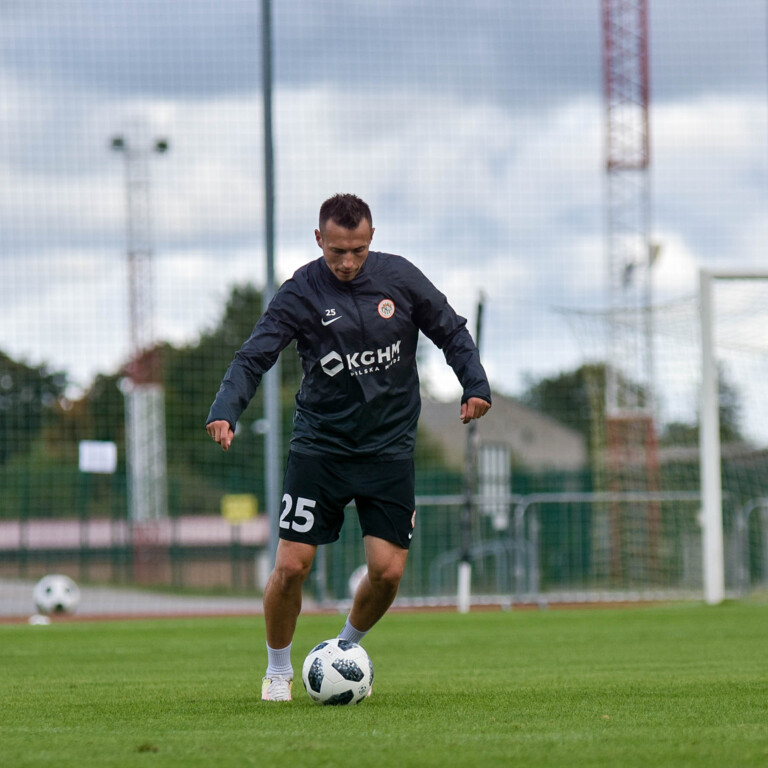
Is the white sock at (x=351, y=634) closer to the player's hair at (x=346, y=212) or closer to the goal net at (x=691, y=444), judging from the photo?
the player's hair at (x=346, y=212)

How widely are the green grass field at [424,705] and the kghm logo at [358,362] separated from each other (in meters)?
1.26

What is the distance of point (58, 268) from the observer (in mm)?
16281

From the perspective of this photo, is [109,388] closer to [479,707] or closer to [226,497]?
[226,497]

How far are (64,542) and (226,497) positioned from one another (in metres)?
2.81

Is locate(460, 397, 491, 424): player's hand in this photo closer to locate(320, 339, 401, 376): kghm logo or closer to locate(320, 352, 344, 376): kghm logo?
locate(320, 339, 401, 376): kghm logo

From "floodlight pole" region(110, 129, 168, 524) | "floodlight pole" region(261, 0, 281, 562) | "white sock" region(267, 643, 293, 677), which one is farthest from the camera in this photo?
"floodlight pole" region(110, 129, 168, 524)

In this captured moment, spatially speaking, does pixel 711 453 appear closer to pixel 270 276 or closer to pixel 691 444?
→ pixel 691 444

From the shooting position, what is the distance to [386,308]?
5.11 m

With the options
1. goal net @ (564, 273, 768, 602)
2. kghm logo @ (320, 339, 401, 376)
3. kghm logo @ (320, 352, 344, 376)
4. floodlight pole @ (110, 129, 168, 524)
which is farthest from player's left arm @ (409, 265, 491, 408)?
floodlight pole @ (110, 129, 168, 524)

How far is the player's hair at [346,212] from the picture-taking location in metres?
4.86

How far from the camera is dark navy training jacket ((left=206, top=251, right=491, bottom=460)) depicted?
5051 millimetres

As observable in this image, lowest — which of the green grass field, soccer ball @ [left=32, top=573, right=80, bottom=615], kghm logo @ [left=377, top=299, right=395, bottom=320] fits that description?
soccer ball @ [left=32, top=573, right=80, bottom=615]

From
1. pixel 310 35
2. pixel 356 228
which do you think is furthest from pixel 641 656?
pixel 310 35

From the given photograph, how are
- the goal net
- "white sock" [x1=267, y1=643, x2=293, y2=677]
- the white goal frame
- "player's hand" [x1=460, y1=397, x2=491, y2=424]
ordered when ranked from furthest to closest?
the goal net
the white goal frame
"white sock" [x1=267, y1=643, x2=293, y2=677]
"player's hand" [x1=460, y1=397, x2=491, y2=424]
